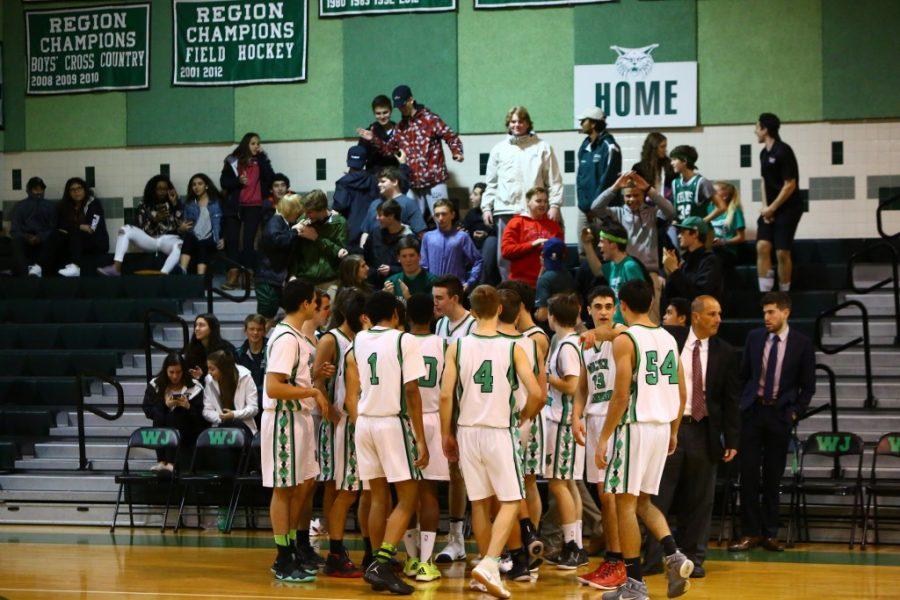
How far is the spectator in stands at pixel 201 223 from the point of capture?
1578 centimetres

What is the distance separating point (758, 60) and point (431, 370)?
7820 mm

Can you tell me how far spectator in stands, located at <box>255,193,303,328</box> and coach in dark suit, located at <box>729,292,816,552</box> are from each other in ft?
14.4

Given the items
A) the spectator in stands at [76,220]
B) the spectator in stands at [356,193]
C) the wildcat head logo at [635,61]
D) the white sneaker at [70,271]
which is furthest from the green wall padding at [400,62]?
the white sneaker at [70,271]

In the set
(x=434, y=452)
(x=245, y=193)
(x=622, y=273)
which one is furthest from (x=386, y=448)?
(x=245, y=193)

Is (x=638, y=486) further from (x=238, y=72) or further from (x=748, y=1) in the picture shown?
(x=238, y=72)

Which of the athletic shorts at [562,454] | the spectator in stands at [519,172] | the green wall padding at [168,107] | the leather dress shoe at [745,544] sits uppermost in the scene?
the green wall padding at [168,107]

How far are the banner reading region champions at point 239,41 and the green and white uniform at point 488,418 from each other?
8936mm

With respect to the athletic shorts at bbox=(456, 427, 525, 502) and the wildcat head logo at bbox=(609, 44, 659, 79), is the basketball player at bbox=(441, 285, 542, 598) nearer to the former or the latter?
the athletic shorts at bbox=(456, 427, 525, 502)

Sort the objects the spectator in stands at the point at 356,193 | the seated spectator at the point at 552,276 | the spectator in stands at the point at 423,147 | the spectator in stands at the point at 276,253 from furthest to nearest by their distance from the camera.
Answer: the spectator in stands at the point at 356,193 → the spectator in stands at the point at 423,147 → the spectator in stands at the point at 276,253 → the seated spectator at the point at 552,276

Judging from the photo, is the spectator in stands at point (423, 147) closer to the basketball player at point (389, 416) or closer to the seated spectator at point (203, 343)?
the seated spectator at point (203, 343)

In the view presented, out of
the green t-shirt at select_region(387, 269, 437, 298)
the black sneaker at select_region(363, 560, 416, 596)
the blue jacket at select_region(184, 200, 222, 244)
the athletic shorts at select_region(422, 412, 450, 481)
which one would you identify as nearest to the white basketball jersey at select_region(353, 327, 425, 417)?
the athletic shorts at select_region(422, 412, 450, 481)

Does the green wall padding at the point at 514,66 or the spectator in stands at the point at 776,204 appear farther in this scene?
the green wall padding at the point at 514,66

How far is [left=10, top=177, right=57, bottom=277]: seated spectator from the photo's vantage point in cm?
1611

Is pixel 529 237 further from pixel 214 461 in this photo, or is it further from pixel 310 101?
pixel 310 101
